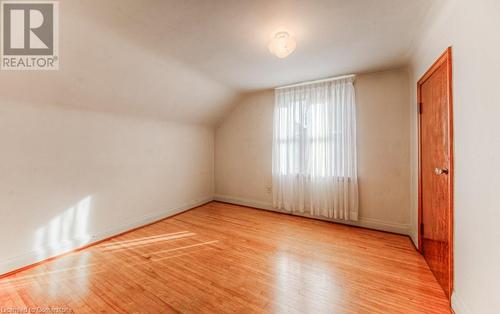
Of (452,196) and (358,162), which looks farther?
(358,162)

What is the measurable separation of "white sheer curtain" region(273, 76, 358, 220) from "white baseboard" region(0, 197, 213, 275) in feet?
7.73

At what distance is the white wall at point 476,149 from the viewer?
3.68ft

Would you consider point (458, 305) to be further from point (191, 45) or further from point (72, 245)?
point (72, 245)

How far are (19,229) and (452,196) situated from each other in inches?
166

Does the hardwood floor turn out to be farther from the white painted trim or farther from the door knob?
the door knob

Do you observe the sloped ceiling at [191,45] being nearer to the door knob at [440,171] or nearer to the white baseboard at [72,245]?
the door knob at [440,171]

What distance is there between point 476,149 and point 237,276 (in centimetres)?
217

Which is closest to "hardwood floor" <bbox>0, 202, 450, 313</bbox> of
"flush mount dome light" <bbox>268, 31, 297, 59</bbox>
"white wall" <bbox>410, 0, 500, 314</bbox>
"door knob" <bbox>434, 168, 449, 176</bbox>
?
"white wall" <bbox>410, 0, 500, 314</bbox>

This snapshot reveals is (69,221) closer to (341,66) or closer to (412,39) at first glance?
(341,66)

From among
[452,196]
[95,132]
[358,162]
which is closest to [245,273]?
[452,196]

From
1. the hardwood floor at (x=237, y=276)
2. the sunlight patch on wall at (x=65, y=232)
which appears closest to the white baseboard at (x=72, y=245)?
the sunlight patch on wall at (x=65, y=232)

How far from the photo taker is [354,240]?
2803 mm

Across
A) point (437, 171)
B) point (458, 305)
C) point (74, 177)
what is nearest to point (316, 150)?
point (437, 171)

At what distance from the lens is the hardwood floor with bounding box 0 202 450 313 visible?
1612 mm
